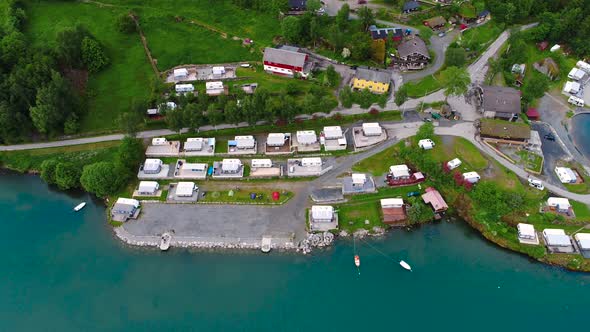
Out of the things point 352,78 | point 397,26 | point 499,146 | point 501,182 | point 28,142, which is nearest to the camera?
point 501,182

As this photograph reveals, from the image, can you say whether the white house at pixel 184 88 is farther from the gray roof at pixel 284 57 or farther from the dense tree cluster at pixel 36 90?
the dense tree cluster at pixel 36 90

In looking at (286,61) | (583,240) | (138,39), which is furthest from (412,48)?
(138,39)

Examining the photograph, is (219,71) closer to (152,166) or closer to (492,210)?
(152,166)

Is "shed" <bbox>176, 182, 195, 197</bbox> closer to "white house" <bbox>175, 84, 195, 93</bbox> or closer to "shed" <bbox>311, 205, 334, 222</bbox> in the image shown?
"shed" <bbox>311, 205, 334, 222</bbox>

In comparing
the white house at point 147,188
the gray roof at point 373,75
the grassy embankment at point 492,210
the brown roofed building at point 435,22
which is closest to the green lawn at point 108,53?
the white house at point 147,188

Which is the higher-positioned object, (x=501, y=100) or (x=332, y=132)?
(x=501, y=100)

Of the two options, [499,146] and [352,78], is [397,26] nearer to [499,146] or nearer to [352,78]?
[352,78]

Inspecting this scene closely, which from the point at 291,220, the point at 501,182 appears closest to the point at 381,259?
the point at 291,220
